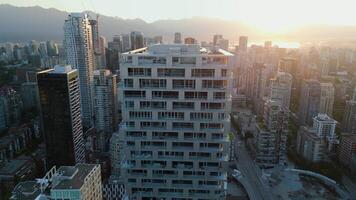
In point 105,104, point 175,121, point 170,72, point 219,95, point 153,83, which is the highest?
point 170,72

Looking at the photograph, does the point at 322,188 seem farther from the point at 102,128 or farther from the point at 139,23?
the point at 139,23

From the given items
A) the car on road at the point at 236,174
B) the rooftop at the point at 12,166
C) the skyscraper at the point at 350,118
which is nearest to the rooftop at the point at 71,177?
the rooftop at the point at 12,166

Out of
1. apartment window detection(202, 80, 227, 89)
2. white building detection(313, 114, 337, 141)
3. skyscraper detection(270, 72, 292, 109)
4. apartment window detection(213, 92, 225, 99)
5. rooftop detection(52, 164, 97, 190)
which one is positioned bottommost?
white building detection(313, 114, 337, 141)

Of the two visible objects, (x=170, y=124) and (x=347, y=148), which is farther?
(x=347, y=148)

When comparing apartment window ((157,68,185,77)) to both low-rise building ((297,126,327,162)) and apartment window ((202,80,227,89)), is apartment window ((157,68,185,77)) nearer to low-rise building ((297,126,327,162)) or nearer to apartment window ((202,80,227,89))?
apartment window ((202,80,227,89))

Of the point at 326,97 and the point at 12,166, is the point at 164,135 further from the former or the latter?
the point at 326,97

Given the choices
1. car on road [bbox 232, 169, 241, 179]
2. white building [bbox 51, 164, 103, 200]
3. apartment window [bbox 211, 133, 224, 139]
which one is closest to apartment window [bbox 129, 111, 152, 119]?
apartment window [bbox 211, 133, 224, 139]

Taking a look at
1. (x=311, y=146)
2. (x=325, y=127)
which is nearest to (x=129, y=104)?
(x=311, y=146)

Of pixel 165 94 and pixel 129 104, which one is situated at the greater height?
pixel 165 94

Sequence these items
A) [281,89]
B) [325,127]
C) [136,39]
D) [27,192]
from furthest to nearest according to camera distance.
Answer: [136,39] → [281,89] → [325,127] → [27,192]
